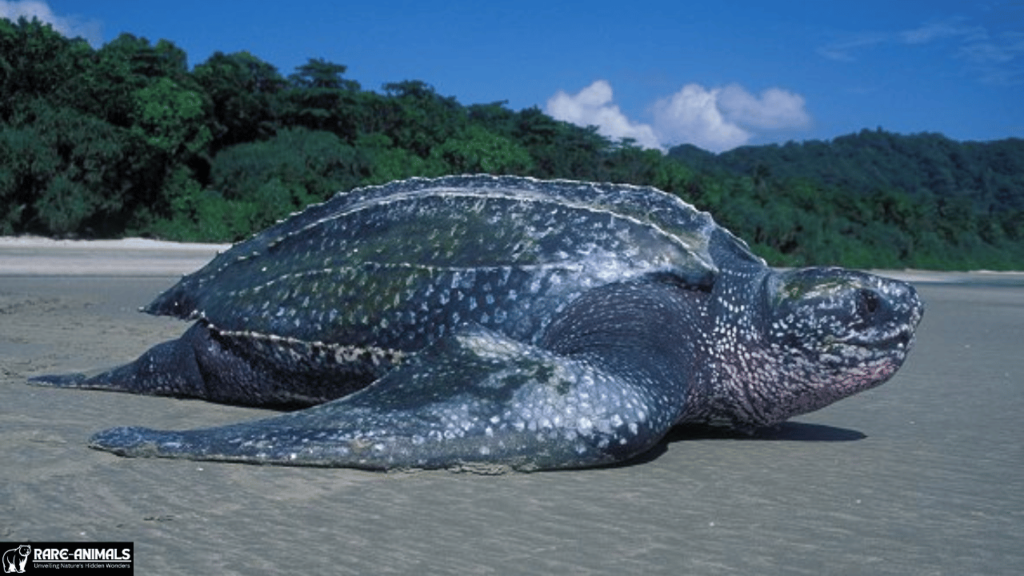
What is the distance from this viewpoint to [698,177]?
39.5 m

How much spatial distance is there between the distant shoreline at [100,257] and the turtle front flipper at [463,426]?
11.7 metres

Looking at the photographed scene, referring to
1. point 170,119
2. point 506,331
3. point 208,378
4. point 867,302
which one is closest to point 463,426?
point 506,331

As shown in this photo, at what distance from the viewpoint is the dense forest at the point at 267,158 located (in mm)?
21250

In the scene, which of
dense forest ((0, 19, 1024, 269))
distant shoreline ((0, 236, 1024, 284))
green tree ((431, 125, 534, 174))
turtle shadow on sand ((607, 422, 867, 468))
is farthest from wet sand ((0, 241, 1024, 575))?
green tree ((431, 125, 534, 174))

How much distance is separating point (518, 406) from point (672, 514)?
517 millimetres

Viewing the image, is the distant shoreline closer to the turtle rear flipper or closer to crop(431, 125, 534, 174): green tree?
the turtle rear flipper

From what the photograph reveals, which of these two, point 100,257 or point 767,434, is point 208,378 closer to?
point 767,434

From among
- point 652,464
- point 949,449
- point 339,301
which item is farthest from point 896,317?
point 339,301

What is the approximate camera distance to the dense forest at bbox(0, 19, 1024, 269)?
69.7ft

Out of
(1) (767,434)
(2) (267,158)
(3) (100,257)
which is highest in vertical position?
(2) (267,158)

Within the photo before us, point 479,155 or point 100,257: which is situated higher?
point 479,155

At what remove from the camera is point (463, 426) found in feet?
8.59

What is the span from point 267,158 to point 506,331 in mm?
25213

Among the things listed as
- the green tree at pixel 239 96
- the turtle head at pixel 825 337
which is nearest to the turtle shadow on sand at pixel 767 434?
the turtle head at pixel 825 337
